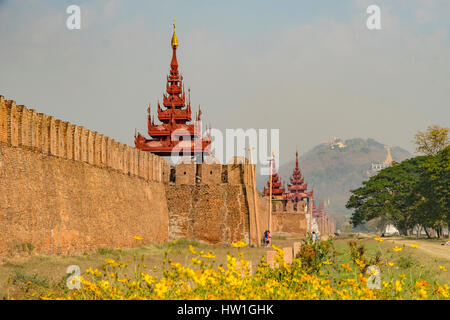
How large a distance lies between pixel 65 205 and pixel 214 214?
11142mm

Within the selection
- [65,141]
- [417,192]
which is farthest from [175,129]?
[65,141]

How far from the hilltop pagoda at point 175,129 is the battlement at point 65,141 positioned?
81.2ft

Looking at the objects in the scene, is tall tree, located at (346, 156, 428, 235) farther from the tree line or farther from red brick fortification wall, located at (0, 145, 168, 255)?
red brick fortification wall, located at (0, 145, 168, 255)

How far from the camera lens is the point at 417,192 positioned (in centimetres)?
5397

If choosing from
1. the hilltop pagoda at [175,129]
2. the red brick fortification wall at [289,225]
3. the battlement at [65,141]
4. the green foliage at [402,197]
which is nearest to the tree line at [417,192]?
the green foliage at [402,197]

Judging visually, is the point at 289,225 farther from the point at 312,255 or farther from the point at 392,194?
the point at 312,255

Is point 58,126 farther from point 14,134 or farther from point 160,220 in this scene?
point 160,220

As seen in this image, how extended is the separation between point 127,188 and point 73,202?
5.66 metres

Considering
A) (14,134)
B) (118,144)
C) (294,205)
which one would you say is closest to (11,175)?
(14,134)

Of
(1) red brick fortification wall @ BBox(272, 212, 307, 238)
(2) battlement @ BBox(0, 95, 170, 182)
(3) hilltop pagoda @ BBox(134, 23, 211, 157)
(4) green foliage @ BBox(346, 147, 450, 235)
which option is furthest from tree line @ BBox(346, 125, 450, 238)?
(2) battlement @ BBox(0, 95, 170, 182)

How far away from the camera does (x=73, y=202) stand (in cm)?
2094

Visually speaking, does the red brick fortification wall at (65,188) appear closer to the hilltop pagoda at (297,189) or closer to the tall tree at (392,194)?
the tall tree at (392,194)
